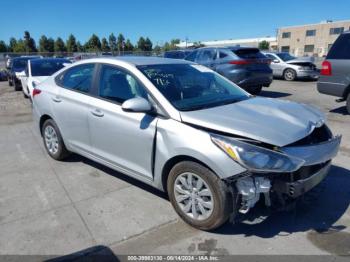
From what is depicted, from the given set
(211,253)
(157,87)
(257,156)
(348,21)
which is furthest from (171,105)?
(348,21)

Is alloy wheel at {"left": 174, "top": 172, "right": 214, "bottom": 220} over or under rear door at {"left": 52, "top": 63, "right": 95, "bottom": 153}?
under

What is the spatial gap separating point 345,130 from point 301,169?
14.4ft

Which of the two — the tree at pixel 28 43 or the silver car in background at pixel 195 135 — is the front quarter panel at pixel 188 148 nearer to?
the silver car in background at pixel 195 135

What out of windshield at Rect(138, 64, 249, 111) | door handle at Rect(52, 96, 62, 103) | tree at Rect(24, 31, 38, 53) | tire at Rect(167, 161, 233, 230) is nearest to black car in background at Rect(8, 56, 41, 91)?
door handle at Rect(52, 96, 62, 103)

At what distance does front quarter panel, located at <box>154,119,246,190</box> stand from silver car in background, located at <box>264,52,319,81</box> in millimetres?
14014

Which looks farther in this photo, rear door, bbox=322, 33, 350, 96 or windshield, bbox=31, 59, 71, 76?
windshield, bbox=31, 59, 71, 76

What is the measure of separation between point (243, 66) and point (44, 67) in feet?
21.8

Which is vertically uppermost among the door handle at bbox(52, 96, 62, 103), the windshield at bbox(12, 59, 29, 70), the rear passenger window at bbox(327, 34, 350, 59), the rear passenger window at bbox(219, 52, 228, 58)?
the rear passenger window at bbox(327, 34, 350, 59)

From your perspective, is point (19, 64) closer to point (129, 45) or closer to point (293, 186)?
point (293, 186)

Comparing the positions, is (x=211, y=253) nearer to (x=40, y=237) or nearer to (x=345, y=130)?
(x=40, y=237)

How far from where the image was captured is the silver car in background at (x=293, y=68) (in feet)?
50.3

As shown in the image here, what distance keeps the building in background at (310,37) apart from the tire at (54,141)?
80.5 metres

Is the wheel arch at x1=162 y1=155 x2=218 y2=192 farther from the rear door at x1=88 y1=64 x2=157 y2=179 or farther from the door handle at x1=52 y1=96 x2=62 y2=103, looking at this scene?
the door handle at x1=52 y1=96 x2=62 y2=103

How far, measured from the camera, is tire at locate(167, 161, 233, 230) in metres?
2.83
